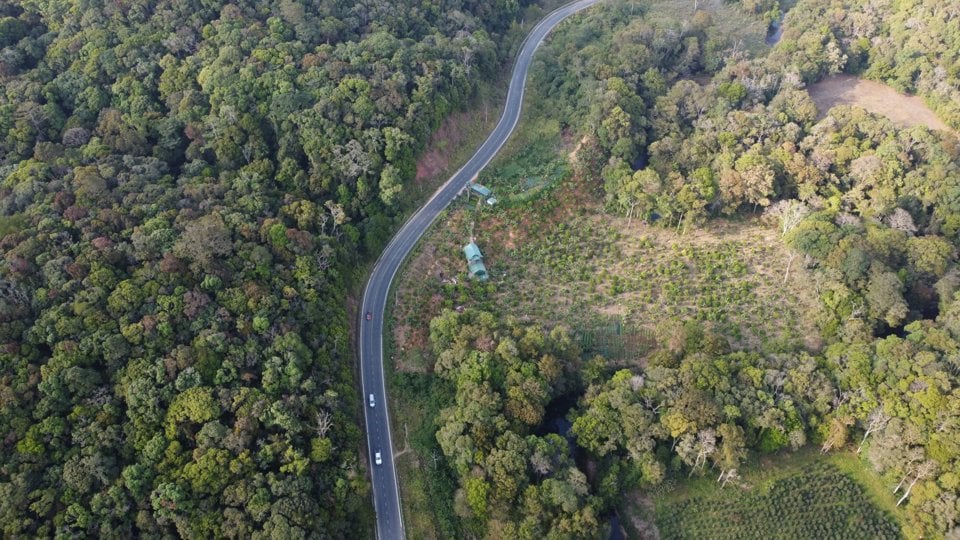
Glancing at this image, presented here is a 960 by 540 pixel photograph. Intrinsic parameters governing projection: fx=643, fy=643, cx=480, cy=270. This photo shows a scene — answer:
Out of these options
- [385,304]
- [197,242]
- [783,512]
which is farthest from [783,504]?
[197,242]

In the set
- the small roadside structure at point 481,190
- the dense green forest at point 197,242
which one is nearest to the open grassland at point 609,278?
the small roadside structure at point 481,190

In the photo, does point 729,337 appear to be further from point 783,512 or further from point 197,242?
point 197,242

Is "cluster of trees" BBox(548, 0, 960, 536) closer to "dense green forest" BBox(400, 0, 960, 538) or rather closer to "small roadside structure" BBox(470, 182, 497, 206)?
"dense green forest" BBox(400, 0, 960, 538)

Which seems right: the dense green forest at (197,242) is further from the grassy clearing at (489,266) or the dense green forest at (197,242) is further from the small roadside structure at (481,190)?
the small roadside structure at (481,190)

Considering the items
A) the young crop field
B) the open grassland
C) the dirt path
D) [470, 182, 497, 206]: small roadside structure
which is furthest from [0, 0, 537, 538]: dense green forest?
the dirt path

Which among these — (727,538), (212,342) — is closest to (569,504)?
(727,538)

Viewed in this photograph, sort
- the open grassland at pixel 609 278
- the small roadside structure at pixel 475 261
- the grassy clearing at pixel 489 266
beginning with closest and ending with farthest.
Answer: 1. the grassy clearing at pixel 489 266
2. the open grassland at pixel 609 278
3. the small roadside structure at pixel 475 261
